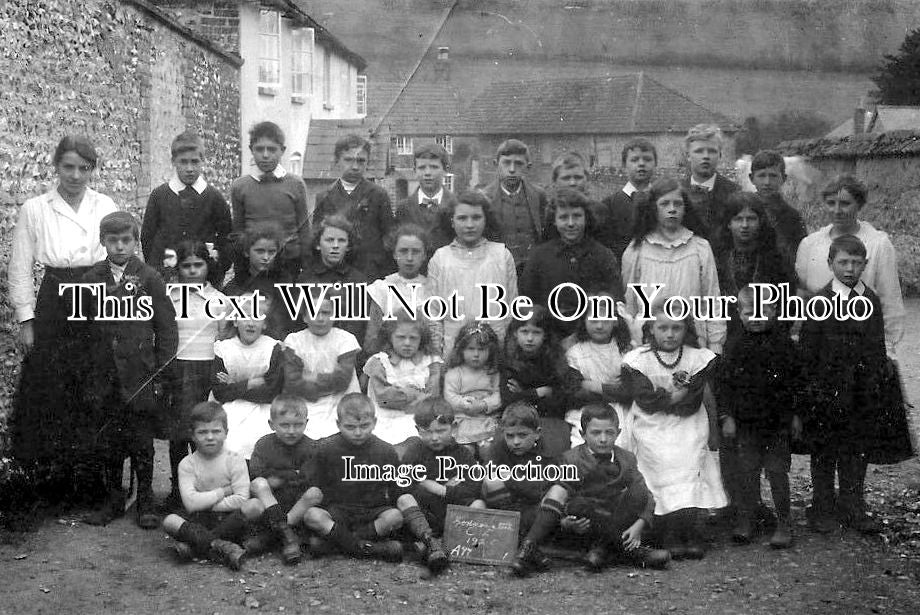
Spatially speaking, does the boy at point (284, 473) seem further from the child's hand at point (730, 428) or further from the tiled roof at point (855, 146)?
the tiled roof at point (855, 146)

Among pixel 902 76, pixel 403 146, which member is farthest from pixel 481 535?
pixel 902 76

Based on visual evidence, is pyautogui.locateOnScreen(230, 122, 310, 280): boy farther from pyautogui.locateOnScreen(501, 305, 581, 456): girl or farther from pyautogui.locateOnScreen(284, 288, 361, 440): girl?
pyautogui.locateOnScreen(501, 305, 581, 456): girl

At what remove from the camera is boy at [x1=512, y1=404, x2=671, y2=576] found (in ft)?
11.2

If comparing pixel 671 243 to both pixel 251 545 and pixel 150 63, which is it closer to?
pixel 251 545

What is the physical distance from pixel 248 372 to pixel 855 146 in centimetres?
269

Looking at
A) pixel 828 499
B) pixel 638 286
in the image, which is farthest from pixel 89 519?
pixel 828 499

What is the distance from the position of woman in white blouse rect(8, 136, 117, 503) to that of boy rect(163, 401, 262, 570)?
0.63 meters

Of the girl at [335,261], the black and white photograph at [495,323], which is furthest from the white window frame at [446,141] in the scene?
the girl at [335,261]

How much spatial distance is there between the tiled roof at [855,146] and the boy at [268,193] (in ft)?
6.85

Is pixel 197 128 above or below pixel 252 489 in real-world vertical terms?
above

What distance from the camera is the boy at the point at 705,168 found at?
13.2 ft

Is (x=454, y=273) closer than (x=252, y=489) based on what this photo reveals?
No

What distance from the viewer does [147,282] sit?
386 cm

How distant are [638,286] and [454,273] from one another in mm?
728
